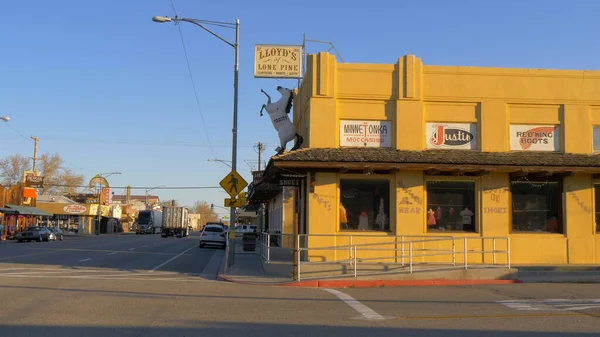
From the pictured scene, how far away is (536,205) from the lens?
782 inches

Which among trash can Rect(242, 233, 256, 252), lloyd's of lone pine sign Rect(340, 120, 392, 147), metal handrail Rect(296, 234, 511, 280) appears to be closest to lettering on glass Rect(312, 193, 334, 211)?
metal handrail Rect(296, 234, 511, 280)

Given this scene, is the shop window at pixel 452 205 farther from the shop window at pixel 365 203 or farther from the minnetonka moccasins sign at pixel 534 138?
the minnetonka moccasins sign at pixel 534 138

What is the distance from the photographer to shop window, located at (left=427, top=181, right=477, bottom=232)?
64.4 ft

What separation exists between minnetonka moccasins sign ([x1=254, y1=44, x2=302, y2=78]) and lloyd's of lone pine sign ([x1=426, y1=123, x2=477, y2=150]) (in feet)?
21.7

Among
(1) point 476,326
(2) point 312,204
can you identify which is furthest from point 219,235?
(1) point 476,326

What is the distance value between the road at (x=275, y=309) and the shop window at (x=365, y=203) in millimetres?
3749

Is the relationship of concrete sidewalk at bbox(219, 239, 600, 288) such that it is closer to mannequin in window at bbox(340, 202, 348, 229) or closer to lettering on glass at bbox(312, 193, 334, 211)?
mannequin in window at bbox(340, 202, 348, 229)

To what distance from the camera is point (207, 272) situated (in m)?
21.5

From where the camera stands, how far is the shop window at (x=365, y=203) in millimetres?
19484

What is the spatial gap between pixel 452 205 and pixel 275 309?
9.98 metres

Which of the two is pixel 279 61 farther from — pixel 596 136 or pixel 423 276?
pixel 596 136

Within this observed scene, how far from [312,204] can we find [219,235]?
23.4 meters

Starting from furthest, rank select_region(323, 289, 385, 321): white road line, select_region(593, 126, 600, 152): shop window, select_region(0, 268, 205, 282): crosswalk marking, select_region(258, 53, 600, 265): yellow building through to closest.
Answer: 1. select_region(593, 126, 600, 152): shop window
2. select_region(258, 53, 600, 265): yellow building
3. select_region(0, 268, 205, 282): crosswalk marking
4. select_region(323, 289, 385, 321): white road line

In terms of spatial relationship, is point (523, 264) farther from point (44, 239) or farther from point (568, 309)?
point (44, 239)
